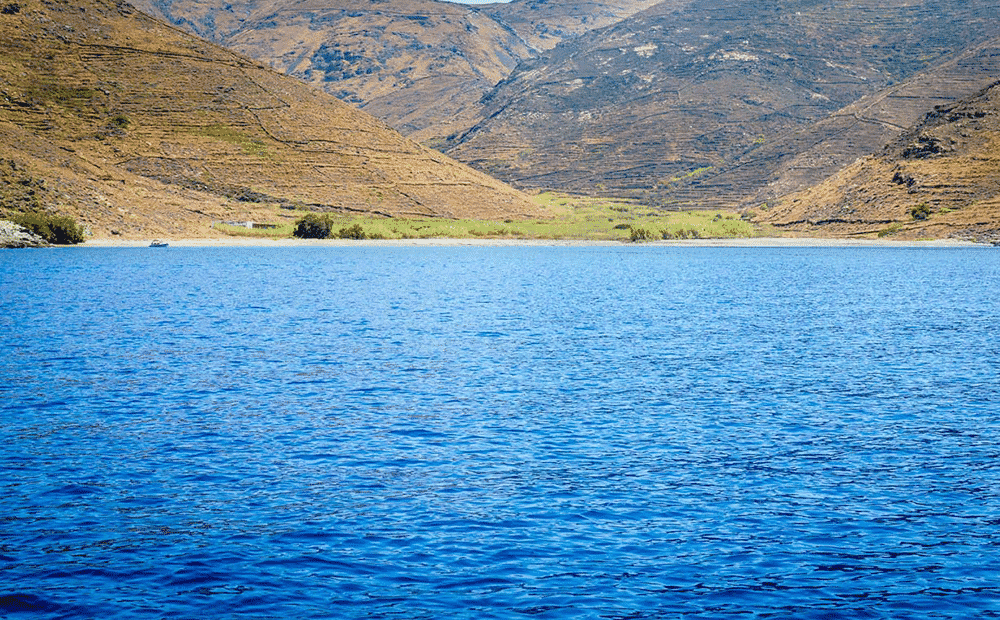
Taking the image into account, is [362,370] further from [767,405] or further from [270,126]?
[270,126]

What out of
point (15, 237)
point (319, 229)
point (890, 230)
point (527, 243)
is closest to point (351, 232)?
point (319, 229)

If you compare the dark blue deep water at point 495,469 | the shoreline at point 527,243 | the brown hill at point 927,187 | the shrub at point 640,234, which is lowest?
the dark blue deep water at point 495,469

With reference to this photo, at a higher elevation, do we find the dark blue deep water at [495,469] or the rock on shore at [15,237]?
the rock on shore at [15,237]

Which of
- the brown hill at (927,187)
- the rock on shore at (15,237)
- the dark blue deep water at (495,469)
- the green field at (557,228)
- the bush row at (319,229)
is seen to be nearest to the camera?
the dark blue deep water at (495,469)

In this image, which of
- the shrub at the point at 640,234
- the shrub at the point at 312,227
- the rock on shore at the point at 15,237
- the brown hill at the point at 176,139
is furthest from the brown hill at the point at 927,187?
the rock on shore at the point at 15,237

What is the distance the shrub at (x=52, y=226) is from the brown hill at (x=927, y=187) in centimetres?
9841

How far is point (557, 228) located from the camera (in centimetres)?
15162

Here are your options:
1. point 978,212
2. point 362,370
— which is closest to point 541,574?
point 362,370

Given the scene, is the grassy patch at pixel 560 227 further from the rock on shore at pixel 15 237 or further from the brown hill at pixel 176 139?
the rock on shore at pixel 15 237

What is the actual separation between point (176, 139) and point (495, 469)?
135 metres

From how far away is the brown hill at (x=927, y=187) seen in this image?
129m

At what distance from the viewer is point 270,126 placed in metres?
154

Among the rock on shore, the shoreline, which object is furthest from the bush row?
the rock on shore

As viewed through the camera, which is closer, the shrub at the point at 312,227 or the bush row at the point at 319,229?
the shrub at the point at 312,227
